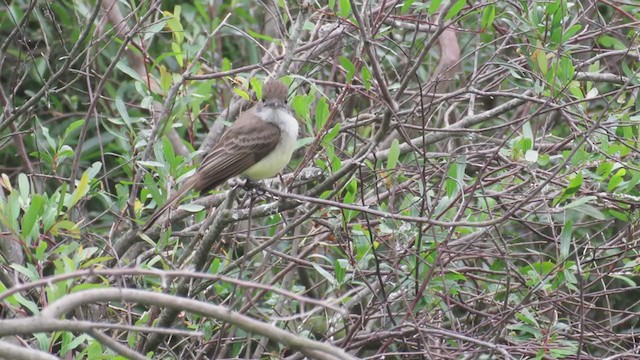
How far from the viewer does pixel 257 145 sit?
582cm

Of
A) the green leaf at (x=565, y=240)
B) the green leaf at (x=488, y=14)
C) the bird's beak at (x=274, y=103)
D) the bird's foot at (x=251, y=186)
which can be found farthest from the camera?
the bird's beak at (x=274, y=103)

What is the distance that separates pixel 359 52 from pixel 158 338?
1.64 m

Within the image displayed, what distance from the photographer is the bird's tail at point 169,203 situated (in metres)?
4.95

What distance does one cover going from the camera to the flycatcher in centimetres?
552

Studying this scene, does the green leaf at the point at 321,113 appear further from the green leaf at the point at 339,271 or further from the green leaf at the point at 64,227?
the green leaf at the point at 64,227

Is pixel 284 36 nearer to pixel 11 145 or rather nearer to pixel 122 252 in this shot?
pixel 122 252

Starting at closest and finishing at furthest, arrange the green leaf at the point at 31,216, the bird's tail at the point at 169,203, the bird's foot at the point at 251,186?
the green leaf at the point at 31,216
the bird's tail at the point at 169,203
the bird's foot at the point at 251,186

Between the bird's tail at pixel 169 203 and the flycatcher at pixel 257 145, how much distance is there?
161 mm

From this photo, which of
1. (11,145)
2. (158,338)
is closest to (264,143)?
(158,338)

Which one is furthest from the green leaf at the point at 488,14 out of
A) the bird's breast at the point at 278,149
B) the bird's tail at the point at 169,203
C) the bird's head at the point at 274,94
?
the bird's tail at the point at 169,203

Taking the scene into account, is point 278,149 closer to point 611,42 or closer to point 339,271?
point 339,271

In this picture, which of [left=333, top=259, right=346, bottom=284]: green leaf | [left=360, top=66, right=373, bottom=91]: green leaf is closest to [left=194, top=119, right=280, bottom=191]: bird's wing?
[left=333, top=259, right=346, bottom=284]: green leaf

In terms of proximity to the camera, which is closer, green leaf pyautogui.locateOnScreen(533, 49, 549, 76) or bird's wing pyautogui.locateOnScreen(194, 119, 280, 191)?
green leaf pyautogui.locateOnScreen(533, 49, 549, 76)

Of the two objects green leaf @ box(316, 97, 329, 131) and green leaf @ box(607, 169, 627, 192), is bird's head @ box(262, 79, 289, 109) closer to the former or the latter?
green leaf @ box(316, 97, 329, 131)
